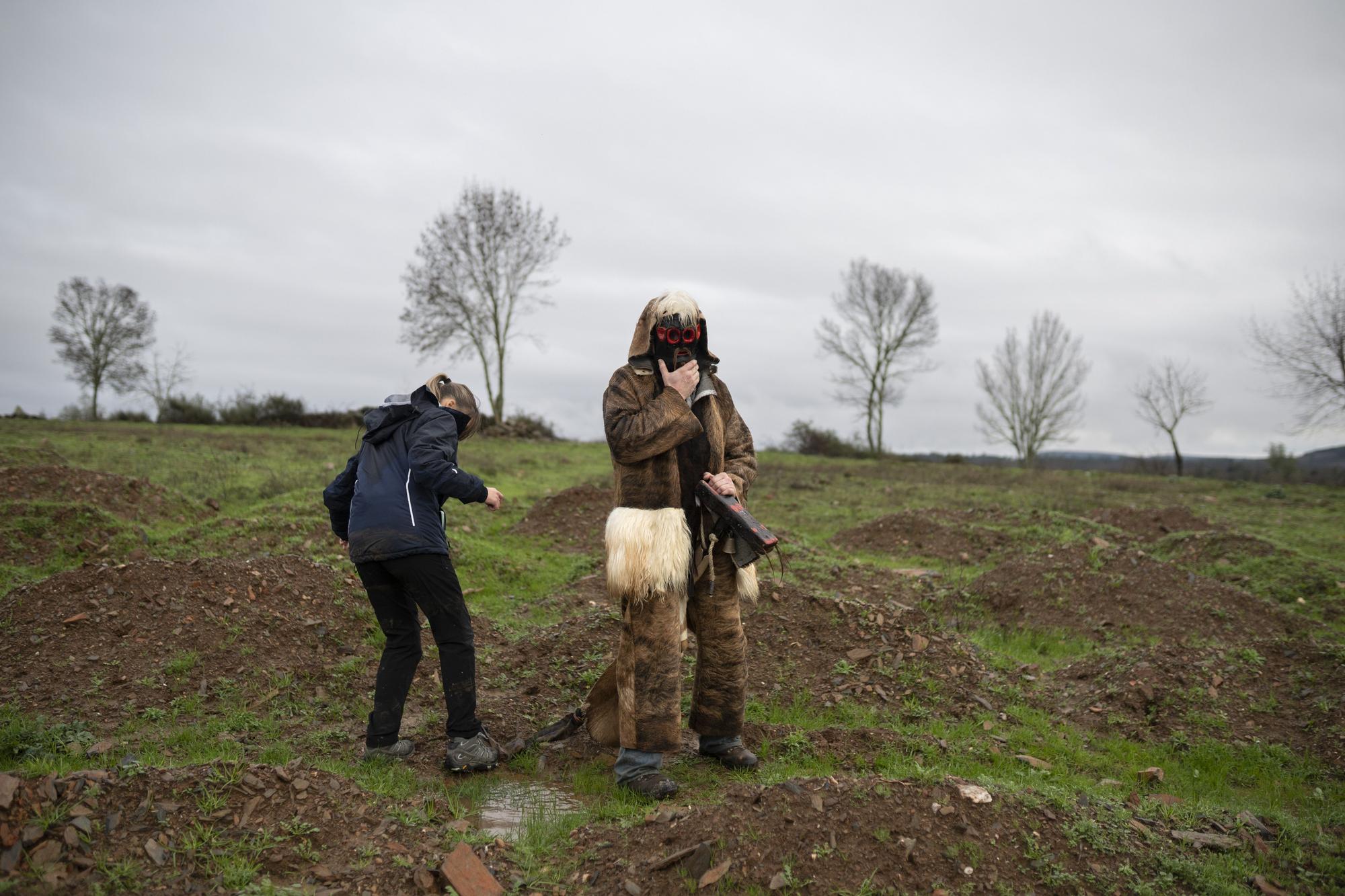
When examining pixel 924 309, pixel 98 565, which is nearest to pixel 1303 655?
pixel 98 565

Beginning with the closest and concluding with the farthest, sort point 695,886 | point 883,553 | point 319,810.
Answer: point 695,886 < point 319,810 < point 883,553

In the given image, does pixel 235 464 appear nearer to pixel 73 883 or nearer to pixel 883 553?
pixel 883 553

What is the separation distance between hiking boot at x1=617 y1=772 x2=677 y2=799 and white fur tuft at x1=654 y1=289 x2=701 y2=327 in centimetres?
239

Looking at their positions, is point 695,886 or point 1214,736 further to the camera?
point 1214,736

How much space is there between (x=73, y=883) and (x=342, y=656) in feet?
11.0

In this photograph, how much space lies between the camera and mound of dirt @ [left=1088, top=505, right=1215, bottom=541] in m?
Result: 14.3

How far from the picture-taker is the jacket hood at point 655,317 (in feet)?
14.4

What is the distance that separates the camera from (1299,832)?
4.06 metres

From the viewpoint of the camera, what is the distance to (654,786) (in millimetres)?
4254

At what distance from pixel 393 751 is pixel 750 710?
2404 mm

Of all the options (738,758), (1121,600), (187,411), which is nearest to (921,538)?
(1121,600)

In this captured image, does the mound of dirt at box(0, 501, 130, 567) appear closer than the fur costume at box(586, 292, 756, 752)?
No

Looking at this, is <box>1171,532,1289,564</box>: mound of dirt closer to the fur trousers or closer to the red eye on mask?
the fur trousers

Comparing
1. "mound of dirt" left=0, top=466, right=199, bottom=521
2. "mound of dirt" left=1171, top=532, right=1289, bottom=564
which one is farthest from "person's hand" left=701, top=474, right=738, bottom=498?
"mound of dirt" left=1171, top=532, right=1289, bottom=564
